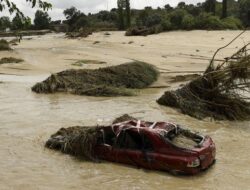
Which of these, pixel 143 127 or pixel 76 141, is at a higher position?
pixel 143 127

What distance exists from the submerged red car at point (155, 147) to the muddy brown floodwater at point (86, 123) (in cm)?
28

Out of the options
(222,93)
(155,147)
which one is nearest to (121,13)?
(222,93)

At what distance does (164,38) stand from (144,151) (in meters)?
32.7

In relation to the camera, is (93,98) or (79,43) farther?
(79,43)

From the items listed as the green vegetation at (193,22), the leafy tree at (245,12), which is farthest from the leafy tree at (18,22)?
the leafy tree at (245,12)

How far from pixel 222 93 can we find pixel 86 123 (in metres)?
5.21

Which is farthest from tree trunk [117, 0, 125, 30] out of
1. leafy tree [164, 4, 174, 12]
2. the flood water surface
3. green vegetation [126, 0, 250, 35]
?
the flood water surface

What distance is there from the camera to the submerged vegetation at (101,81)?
25.4m

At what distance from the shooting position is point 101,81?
26812mm

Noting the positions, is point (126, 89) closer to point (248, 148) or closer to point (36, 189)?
point (248, 148)

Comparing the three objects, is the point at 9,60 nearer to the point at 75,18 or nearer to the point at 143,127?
the point at 143,127

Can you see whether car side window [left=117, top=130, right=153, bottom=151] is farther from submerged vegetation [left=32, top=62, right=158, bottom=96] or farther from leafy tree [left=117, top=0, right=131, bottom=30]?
leafy tree [left=117, top=0, right=131, bottom=30]

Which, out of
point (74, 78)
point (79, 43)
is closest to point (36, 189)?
point (74, 78)

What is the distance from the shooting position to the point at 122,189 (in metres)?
12.5
